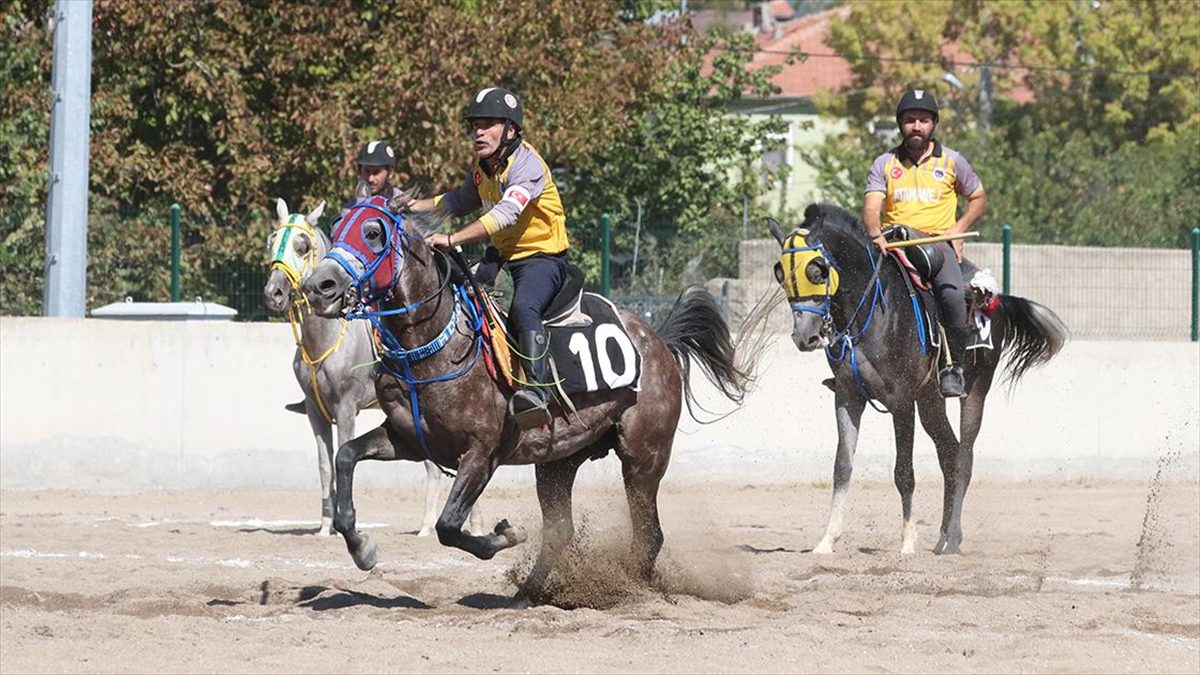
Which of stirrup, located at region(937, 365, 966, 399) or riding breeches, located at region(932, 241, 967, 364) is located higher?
riding breeches, located at region(932, 241, 967, 364)

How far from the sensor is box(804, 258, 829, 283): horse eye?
11711 millimetres

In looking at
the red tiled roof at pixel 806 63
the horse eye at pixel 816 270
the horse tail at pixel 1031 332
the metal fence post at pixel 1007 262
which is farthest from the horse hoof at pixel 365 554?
the red tiled roof at pixel 806 63

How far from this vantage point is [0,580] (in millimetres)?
10523

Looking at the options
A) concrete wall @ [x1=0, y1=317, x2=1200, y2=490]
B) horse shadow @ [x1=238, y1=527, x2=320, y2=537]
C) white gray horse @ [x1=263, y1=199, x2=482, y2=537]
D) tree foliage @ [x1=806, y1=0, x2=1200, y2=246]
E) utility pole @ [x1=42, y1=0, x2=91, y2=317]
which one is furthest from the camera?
tree foliage @ [x1=806, y1=0, x2=1200, y2=246]

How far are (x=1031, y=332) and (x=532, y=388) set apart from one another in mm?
5594

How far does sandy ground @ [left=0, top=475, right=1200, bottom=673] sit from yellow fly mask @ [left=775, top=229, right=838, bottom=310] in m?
1.68

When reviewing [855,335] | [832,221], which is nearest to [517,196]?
[832,221]

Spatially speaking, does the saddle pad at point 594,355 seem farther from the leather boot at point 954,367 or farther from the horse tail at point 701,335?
the leather boot at point 954,367

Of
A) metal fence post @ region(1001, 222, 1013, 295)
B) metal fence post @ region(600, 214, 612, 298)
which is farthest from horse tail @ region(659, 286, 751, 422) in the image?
metal fence post @ region(1001, 222, 1013, 295)

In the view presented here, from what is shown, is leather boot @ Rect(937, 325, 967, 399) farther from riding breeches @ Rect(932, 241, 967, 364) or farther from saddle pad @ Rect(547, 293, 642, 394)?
saddle pad @ Rect(547, 293, 642, 394)

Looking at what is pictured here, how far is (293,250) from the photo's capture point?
448 inches

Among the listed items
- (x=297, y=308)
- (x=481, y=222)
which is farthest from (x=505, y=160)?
(x=297, y=308)

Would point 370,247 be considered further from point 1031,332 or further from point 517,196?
point 1031,332

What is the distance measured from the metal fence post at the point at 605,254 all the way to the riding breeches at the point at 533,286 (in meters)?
7.93
